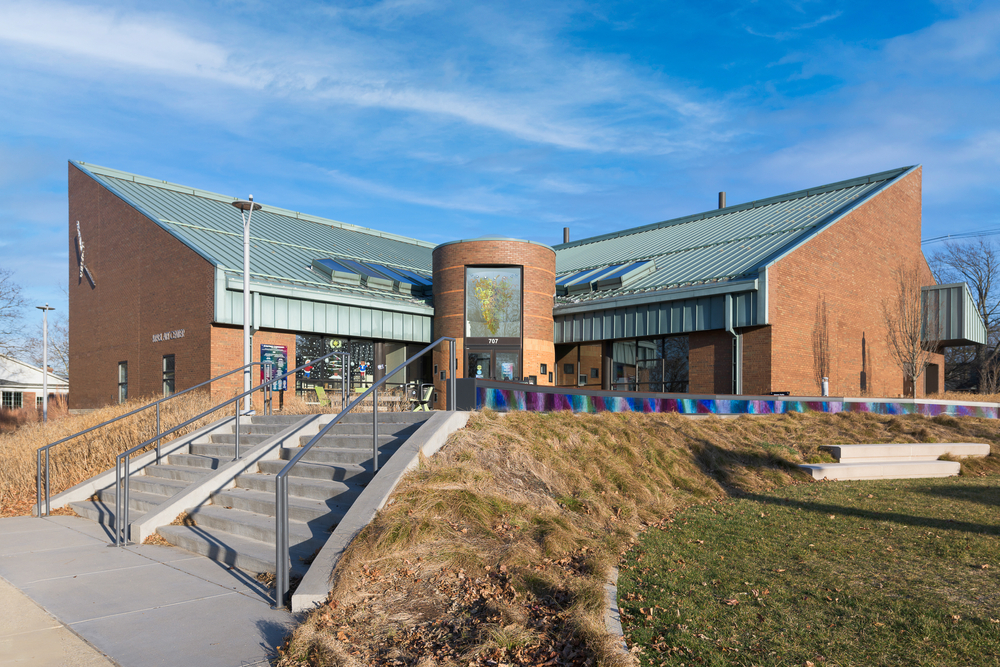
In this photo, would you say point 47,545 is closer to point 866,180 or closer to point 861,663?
point 861,663

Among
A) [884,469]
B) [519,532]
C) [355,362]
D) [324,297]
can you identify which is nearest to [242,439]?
[519,532]

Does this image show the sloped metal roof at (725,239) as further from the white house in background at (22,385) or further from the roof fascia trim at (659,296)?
the white house in background at (22,385)

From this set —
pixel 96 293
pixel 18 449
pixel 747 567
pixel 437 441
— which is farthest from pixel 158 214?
pixel 747 567

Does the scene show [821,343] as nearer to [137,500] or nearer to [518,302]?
[518,302]

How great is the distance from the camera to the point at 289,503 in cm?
808

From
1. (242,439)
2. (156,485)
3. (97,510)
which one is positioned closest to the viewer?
(97,510)

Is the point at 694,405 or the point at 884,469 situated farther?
the point at 694,405

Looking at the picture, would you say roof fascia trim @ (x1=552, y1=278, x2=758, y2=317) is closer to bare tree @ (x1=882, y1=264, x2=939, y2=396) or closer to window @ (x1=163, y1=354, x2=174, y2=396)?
bare tree @ (x1=882, y1=264, x2=939, y2=396)

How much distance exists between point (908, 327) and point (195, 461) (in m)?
23.7

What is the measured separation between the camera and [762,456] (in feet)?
38.6

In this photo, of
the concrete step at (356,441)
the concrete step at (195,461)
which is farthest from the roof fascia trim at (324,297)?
the concrete step at (356,441)

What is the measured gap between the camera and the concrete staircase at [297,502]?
7305mm

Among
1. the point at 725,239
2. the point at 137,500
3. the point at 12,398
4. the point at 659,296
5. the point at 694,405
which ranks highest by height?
the point at 725,239

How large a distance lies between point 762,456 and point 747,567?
5.75 m
